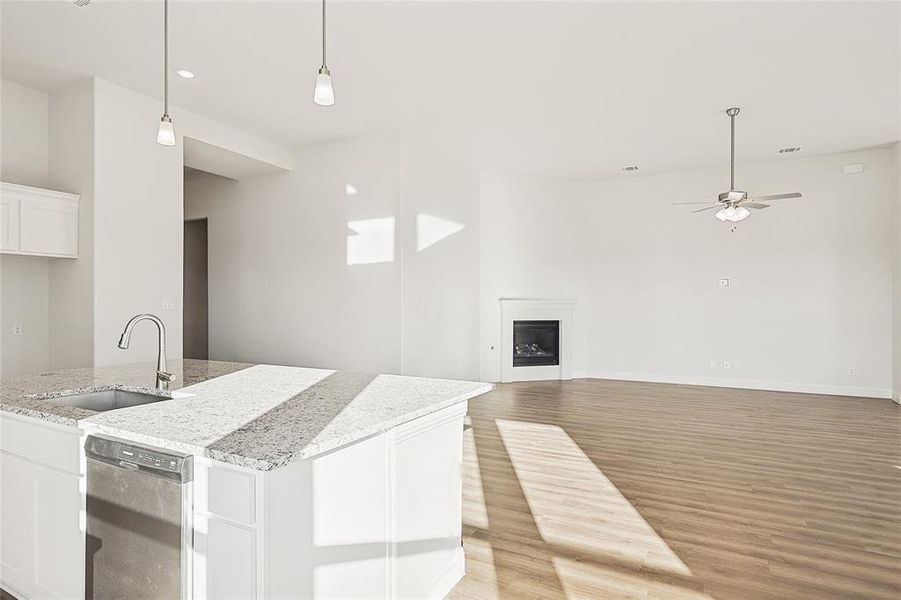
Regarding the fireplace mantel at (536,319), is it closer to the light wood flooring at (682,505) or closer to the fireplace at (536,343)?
the fireplace at (536,343)

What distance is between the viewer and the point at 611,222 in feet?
27.9

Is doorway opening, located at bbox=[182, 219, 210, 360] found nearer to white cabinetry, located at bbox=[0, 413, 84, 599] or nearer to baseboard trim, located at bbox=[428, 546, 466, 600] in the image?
white cabinetry, located at bbox=[0, 413, 84, 599]

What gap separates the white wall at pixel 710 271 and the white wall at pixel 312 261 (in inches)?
96.4

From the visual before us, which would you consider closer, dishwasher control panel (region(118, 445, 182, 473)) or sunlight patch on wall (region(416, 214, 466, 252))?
dishwasher control panel (region(118, 445, 182, 473))

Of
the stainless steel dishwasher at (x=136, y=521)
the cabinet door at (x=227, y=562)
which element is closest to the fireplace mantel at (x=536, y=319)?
the stainless steel dishwasher at (x=136, y=521)

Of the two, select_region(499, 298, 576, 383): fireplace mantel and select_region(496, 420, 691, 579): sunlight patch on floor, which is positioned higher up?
select_region(499, 298, 576, 383): fireplace mantel

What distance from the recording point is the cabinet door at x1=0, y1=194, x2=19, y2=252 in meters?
4.13

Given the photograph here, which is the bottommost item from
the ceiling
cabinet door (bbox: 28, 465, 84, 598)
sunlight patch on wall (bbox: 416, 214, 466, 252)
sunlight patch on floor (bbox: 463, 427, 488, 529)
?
sunlight patch on floor (bbox: 463, 427, 488, 529)

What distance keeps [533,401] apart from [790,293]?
13.1ft

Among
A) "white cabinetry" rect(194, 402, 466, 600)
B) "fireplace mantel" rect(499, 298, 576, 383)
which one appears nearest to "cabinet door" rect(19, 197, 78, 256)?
"white cabinetry" rect(194, 402, 466, 600)

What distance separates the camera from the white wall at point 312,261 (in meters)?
6.03

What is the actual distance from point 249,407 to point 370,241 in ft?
14.0

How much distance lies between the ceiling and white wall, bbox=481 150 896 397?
1161mm

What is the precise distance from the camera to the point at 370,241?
6090 mm
